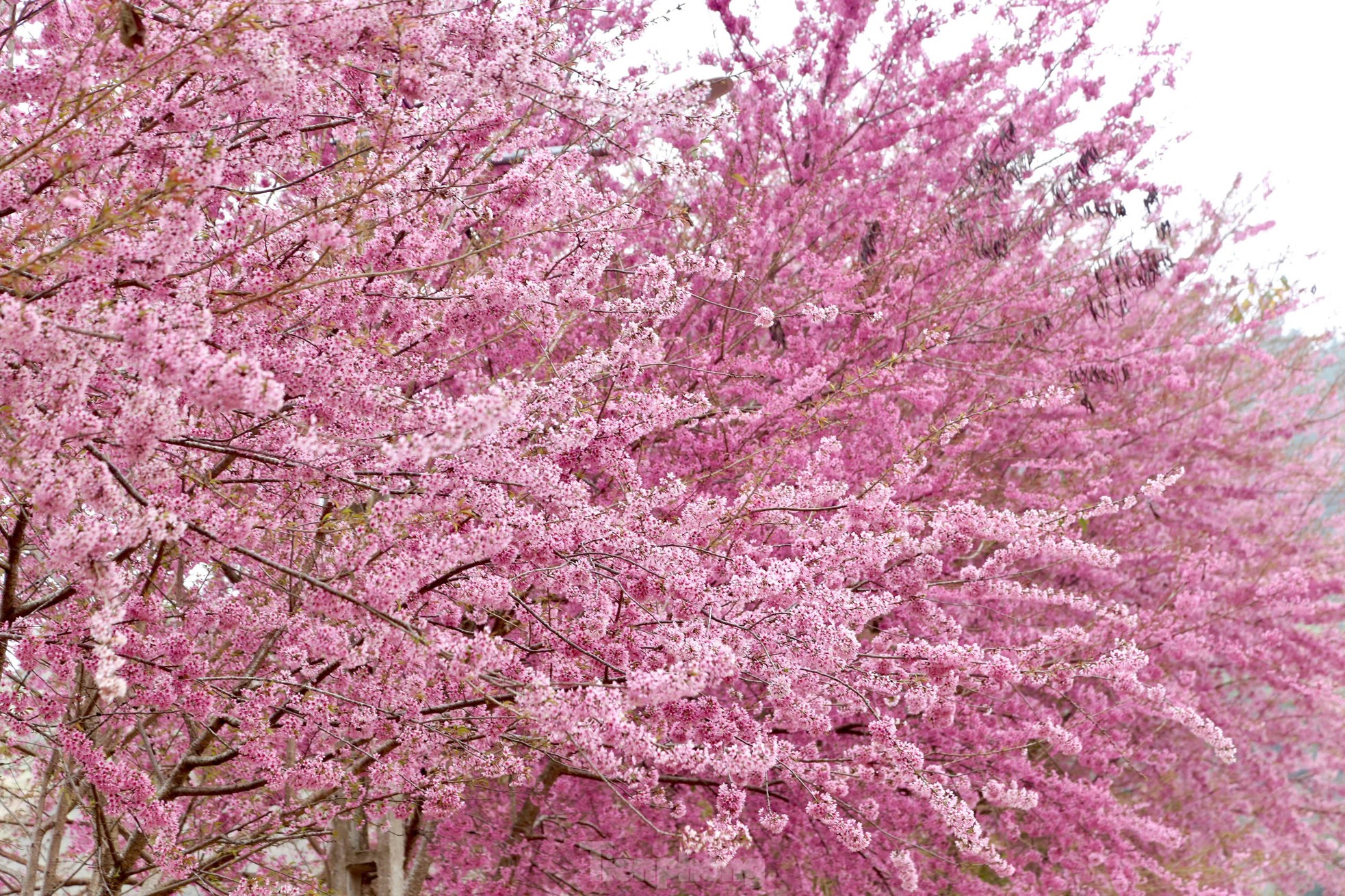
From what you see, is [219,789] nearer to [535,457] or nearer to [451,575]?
[451,575]

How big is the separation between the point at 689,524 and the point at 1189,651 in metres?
6.22

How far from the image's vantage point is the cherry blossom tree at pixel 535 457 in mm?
2787

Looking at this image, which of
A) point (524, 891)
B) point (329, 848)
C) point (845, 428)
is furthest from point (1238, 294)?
point (329, 848)

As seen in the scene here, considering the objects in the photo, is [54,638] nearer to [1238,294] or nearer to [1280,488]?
[1280,488]

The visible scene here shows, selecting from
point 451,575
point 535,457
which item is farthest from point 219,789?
point 535,457

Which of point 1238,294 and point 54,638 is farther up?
point 1238,294

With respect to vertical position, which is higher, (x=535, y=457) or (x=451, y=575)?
(x=535, y=457)

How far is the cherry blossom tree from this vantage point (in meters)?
2.79

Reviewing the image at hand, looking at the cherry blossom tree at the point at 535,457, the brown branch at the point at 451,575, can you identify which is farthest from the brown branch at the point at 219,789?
the brown branch at the point at 451,575

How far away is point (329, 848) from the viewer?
306 inches

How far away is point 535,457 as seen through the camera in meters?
3.63

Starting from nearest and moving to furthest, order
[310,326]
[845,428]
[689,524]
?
[310,326] → [689,524] → [845,428]

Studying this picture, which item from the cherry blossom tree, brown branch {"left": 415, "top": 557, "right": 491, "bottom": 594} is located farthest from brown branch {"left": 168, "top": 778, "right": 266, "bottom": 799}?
brown branch {"left": 415, "top": 557, "right": 491, "bottom": 594}

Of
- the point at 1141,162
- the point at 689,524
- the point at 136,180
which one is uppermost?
the point at 1141,162
